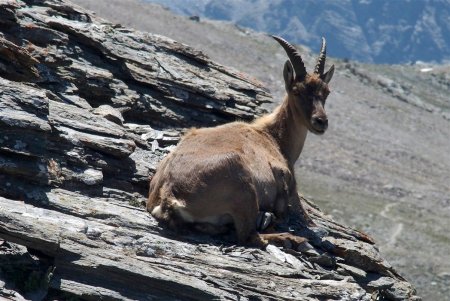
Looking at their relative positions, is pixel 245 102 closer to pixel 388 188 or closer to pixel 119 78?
pixel 119 78

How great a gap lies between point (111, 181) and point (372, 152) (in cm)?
4599

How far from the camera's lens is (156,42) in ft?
67.8

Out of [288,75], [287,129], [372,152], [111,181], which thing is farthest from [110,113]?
[372,152]

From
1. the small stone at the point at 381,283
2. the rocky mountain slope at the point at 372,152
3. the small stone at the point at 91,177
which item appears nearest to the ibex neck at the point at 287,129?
the small stone at the point at 381,283

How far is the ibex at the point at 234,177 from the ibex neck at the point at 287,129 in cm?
3

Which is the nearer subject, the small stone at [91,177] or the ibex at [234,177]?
the ibex at [234,177]

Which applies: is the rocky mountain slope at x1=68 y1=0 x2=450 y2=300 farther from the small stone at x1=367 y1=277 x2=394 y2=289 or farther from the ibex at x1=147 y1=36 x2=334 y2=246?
the ibex at x1=147 y1=36 x2=334 y2=246

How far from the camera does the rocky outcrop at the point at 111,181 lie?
37.1 ft

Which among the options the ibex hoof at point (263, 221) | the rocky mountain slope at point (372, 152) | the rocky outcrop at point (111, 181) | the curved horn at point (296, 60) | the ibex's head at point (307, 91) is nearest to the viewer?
the rocky outcrop at point (111, 181)

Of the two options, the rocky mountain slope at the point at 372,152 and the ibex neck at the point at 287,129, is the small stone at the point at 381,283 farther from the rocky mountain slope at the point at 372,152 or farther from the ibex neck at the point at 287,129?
the rocky mountain slope at the point at 372,152

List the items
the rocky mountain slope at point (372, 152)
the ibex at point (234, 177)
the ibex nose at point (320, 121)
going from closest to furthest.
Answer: the ibex at point (234, 177) < the ibex nose at point (320, 121) < the rocky mountain slope at point (372, 152)

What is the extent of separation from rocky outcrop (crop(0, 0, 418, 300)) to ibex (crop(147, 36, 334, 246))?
0.35m

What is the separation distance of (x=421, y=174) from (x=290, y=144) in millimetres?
42389

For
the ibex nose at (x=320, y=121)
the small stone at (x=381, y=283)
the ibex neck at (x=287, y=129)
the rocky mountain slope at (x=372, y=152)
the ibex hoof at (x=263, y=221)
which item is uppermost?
the ibex nose at (x=320, y=121)
